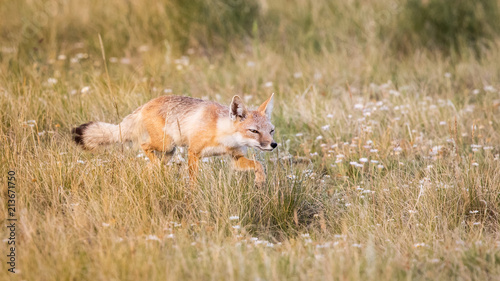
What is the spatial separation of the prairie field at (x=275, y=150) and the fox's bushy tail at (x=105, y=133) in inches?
3.8

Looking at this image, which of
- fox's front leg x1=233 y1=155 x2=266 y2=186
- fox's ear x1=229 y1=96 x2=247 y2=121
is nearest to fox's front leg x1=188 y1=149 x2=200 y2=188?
fox's front leg x1=233 y1=155 x2=266 y2=186

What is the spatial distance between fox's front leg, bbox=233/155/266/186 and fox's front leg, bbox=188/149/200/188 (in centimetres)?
37

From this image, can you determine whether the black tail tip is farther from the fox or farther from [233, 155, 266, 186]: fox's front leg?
[233, 155, 266, 186]: fox's front leg

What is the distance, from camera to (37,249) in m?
3.79

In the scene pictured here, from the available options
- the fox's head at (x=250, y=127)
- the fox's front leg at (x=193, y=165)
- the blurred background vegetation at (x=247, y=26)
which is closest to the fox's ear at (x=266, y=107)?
the fox's head at (x=250, y=127)

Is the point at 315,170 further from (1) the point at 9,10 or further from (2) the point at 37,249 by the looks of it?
(1) the point at 9,10

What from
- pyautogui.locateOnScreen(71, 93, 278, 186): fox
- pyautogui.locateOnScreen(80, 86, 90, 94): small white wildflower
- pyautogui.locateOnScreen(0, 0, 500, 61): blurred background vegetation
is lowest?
pyautogui.locateOnScreen(71, 93, 278, 186): fox

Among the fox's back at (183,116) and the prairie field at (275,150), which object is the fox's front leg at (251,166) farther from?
the fox's back at (183,116)

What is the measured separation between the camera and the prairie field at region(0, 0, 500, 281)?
388 cm

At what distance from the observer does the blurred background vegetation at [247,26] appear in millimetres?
10273

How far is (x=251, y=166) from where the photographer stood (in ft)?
17.5

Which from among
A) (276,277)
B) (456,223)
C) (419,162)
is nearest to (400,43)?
(419,162)

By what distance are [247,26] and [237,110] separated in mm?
5796

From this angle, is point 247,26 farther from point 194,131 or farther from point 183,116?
point 194,131
